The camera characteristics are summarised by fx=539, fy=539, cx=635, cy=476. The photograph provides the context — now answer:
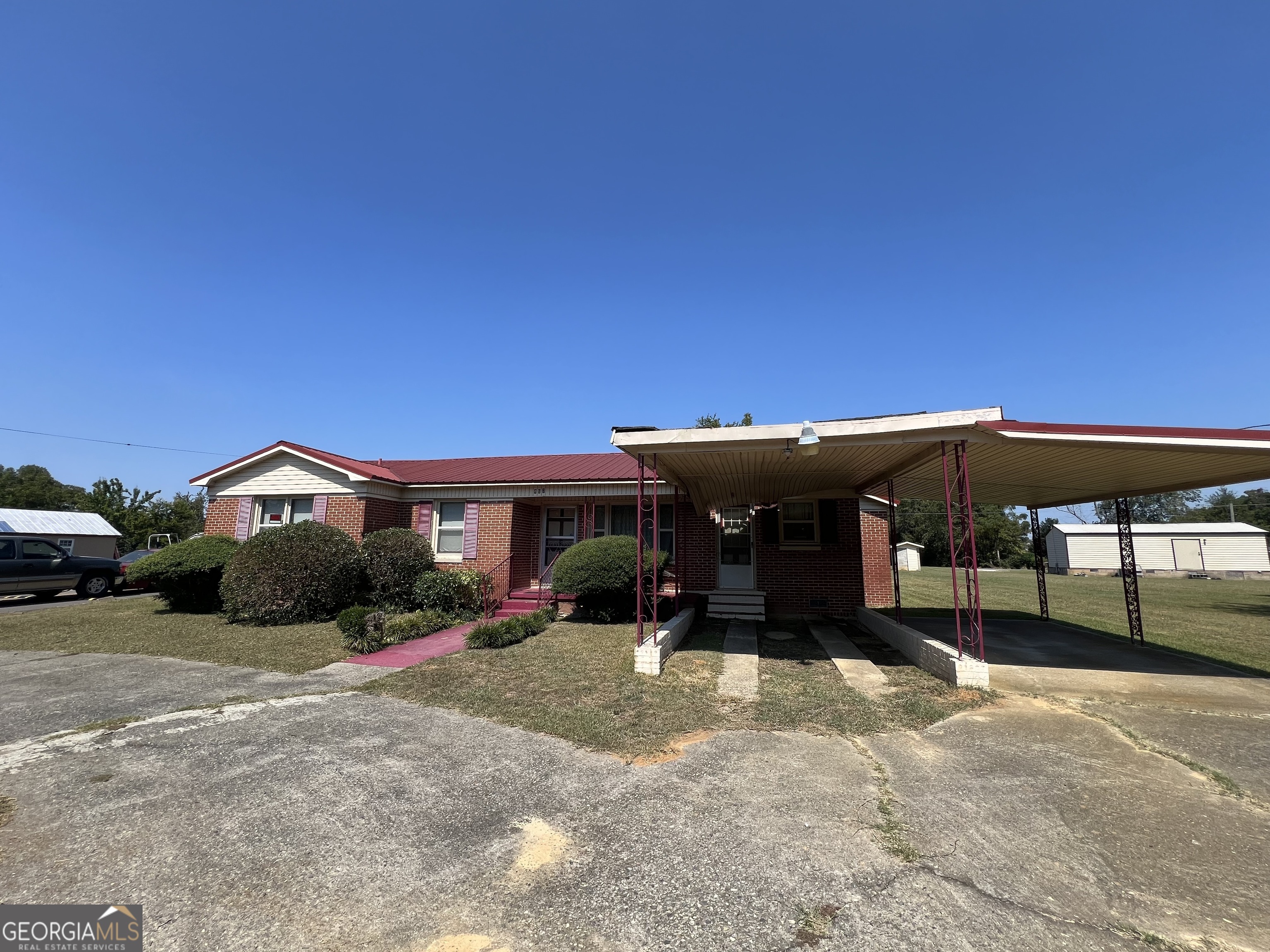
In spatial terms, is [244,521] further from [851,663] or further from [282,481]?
[851,663]

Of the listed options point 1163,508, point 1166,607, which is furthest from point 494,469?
point 1163,508

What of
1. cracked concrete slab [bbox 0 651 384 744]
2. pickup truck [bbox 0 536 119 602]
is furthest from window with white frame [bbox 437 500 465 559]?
pickup truck [bbox 0 536 119 602]

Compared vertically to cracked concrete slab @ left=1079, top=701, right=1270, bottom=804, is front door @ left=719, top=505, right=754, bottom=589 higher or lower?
higher

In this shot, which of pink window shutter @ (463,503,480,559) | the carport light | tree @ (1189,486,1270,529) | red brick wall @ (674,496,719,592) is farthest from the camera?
tree @ (1189,486,1270,529)

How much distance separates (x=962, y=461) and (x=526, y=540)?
1094 centimetres

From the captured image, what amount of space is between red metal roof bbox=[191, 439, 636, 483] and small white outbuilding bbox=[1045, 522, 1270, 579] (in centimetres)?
3995

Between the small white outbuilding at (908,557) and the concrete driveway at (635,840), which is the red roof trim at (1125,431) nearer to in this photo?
the concrete driveway at (635,840)

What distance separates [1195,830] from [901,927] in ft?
8.39

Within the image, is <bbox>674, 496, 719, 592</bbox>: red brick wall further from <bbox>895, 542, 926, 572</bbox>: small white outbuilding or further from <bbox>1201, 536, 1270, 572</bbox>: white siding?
<bbox>1201, 536, 1270, 572</bbox>: white siding

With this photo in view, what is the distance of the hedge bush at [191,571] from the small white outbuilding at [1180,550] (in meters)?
49.1

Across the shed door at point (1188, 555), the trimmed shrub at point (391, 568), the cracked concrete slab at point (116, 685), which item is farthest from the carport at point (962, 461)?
the shed door at point (1188, 555)

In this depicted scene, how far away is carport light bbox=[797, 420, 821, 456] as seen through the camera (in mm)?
6590

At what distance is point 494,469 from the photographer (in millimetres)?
16484

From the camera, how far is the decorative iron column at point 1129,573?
1033 cm
